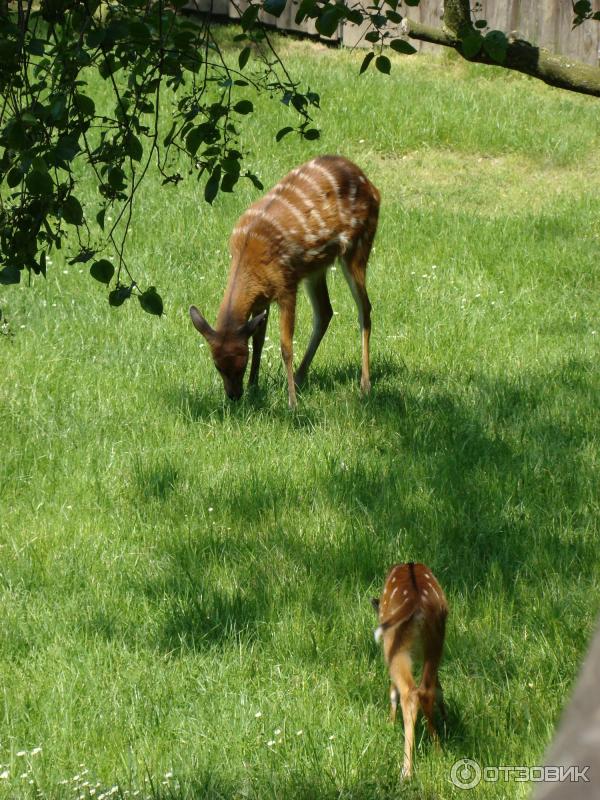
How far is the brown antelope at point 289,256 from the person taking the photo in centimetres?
746

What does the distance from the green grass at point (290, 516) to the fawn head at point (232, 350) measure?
185mm

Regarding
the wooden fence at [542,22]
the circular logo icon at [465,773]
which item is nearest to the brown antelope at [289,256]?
the circular logo icon at [465,773]

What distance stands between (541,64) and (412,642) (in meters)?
2.21

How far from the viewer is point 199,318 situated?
295 inches

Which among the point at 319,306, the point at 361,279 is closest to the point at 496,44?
the point at 361,279

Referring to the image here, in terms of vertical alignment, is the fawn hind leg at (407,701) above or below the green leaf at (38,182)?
below

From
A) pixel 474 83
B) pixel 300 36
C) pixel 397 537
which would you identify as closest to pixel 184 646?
pixel 397 537

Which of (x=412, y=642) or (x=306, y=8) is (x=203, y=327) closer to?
(x=412, y=642)

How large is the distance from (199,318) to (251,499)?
6.33 ft

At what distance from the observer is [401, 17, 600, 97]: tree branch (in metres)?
4.19

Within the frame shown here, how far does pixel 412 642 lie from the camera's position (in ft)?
12.0

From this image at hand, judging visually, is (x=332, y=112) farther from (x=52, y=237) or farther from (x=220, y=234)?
(x=52, y=237)

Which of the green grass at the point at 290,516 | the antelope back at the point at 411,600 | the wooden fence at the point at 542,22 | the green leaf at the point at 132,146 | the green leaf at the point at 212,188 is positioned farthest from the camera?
the wooden fence at the point at 542,22

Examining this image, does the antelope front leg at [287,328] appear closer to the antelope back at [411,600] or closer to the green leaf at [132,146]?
the antelope back at [411,600]
